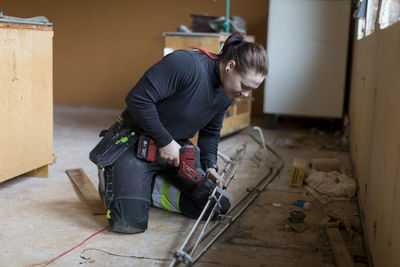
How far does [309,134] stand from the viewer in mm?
5547

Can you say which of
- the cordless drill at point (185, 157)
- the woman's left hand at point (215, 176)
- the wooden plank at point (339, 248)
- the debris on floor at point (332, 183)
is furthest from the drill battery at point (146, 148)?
the debris on floor at point (332, 183)

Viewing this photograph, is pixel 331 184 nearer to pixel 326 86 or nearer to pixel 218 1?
pixel 326 86

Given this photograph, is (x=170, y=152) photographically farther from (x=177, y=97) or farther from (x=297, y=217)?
(x=297, y=217)

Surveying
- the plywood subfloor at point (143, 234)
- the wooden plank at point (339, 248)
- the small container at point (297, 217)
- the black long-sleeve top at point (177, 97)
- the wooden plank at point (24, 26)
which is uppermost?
the wooden plank at point (24, 26)

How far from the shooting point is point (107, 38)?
22.6ft

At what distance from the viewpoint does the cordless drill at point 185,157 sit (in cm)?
244

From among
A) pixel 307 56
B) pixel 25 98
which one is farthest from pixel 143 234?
pixel 307 56

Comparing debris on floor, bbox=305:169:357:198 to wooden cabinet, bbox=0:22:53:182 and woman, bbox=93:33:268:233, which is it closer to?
woman, bbox=93:33:268:233

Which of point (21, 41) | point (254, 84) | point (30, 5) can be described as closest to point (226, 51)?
point (254, 84)

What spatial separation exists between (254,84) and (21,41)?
1484 millimetres

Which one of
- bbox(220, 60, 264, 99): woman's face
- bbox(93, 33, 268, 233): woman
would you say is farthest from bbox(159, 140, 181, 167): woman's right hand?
bbox(220, 60, 264, 99): woman's face

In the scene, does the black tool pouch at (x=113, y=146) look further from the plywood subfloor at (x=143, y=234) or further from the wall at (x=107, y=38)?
the wall at (x=107, y=38)

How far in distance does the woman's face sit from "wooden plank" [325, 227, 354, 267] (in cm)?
83

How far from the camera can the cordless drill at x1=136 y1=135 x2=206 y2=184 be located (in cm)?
244
